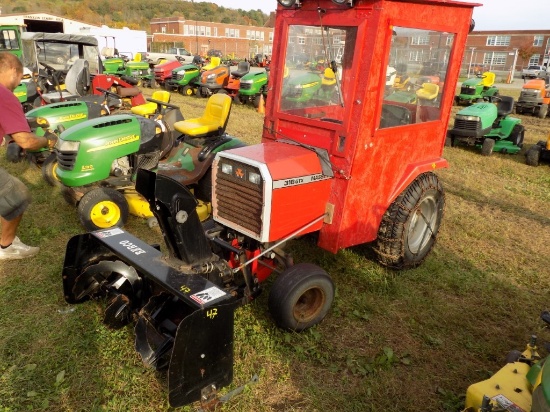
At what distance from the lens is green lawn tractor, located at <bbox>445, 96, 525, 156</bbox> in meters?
8.18

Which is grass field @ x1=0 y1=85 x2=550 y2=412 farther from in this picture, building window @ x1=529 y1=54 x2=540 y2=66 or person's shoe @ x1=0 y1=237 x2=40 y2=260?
building window @ x1=529 y1=54 x2=540 y2=66

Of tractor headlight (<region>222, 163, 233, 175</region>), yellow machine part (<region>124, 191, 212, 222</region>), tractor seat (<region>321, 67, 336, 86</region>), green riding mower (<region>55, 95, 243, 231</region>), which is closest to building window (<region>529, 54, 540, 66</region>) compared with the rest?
green riding mower (<region>55, 95, 243, 231</region>)

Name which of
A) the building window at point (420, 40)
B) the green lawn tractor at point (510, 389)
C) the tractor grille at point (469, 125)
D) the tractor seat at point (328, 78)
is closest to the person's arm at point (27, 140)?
the tractor seat at point (328, 78)

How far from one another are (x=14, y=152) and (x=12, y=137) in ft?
12.4

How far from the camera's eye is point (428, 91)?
351 cm

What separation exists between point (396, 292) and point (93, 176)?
3.15 m

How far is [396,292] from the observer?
143 inches

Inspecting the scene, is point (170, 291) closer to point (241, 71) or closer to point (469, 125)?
point (469, 125)

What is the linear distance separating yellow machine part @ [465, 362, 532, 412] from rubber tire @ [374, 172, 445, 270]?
1.39 metres

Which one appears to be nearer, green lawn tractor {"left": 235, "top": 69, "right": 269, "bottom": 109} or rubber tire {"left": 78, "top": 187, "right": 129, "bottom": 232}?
rubber tire {"left": 78, "top": 187, "right": 129, "bottom": 232}

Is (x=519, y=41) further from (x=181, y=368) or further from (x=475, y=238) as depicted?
(x=181, y=368)

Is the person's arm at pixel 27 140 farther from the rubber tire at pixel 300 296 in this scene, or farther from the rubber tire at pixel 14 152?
the rubber tire at pixel 14 152

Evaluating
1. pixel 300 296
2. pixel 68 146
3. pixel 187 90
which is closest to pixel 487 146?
pixel 300 296

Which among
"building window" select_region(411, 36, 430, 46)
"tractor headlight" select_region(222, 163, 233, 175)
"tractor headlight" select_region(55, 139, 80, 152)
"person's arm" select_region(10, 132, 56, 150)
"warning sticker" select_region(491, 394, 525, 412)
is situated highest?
"building window" select_region(411, 36, 430, 46)
